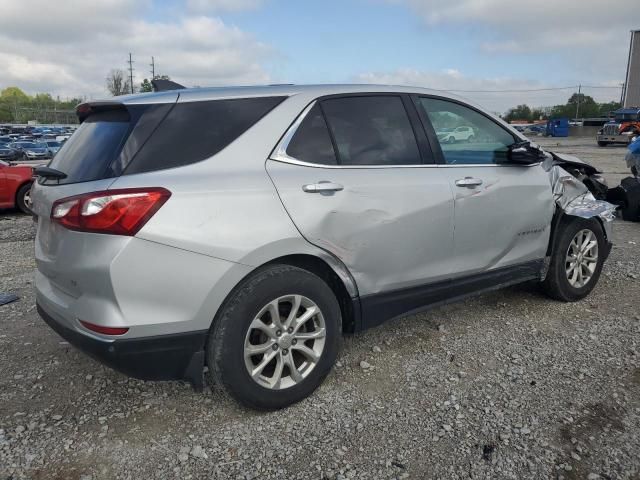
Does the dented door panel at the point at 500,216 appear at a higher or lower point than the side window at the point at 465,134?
lower

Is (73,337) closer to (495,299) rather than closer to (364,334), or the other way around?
(364,334)

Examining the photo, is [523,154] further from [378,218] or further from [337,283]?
[337,283]

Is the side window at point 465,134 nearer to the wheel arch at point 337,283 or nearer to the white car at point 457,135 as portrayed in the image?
the white car at point 457,135

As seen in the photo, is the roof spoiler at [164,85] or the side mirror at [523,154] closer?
the roof spoiler at [164,85]

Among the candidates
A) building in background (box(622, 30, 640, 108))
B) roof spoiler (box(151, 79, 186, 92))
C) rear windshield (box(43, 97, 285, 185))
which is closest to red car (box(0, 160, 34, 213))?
roof spoiler (box(151, 79, 186, 92))

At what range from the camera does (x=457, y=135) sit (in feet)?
12.3

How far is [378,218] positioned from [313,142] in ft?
1.88

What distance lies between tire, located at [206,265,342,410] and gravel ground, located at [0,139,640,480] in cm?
17

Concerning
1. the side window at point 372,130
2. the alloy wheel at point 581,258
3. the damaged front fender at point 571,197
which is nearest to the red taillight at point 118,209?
the side window at point 372,130

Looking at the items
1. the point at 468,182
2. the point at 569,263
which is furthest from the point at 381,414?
the point at 569,263

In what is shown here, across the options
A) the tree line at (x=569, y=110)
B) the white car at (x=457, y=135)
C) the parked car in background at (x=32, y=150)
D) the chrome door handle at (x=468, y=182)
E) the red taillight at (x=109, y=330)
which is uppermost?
the tree line at (x=569, y=110)

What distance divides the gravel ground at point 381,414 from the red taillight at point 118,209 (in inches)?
44.2

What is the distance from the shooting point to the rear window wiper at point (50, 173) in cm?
276

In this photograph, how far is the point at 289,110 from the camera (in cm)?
296
